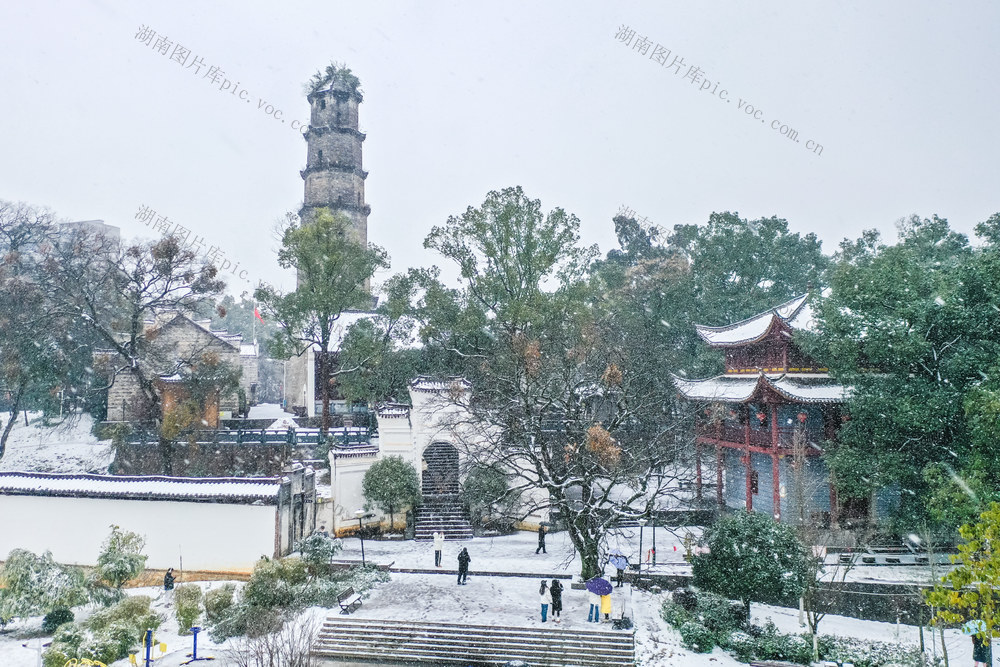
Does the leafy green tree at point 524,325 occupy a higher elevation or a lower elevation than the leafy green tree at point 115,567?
higher

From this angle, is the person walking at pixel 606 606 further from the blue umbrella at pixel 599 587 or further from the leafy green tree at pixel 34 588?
the leafy green tree at pixel 34 588

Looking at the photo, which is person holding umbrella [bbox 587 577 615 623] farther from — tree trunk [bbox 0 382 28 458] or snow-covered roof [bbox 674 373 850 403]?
tree trunk [bbox 0 382 28 458]

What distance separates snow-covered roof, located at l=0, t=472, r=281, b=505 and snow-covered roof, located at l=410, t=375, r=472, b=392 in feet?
20.8

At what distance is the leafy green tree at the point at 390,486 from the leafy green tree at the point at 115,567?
22.3 ft

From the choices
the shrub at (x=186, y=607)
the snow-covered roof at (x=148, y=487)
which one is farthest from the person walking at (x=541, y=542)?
the shrub at (x=186, y=607)

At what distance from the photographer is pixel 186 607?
495 inches

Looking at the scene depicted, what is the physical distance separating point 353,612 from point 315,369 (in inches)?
691

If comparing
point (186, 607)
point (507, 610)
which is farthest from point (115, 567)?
point (507, 610)

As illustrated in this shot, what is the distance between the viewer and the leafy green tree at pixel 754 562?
42.7ft

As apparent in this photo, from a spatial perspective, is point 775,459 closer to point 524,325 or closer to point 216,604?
point 524,325

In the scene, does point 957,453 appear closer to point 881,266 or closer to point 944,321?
point 944,321

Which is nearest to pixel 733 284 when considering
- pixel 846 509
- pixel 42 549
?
→ pixel 846 509

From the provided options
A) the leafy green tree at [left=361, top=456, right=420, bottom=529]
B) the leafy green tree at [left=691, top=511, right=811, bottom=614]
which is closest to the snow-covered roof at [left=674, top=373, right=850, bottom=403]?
the leafy green tree at [left=691, top=511, right=811, bottom=614]

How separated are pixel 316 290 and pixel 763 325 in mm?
16254
